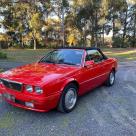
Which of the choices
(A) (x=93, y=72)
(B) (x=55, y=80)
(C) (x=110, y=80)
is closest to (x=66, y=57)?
(A) (x=93, y=72)

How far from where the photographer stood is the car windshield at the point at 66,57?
6.21 metres

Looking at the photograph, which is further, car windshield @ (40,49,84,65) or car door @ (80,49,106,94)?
car windshield @ (40,49,84,65)

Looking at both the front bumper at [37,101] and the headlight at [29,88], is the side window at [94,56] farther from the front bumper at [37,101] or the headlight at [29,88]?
the headlight at [29,88]

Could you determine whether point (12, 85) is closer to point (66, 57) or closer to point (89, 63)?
point (66, 57)

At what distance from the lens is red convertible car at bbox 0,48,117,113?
4777mm

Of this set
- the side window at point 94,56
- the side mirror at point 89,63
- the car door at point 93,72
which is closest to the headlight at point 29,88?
the car door at point 93,72

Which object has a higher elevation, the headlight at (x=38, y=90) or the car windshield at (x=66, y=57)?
the car windshield at (x=66, y=57)

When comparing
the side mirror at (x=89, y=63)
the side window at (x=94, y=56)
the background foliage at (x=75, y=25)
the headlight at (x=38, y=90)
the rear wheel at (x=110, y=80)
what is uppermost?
the background foliage at (x=75, y=25)

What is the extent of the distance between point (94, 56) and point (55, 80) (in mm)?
2381

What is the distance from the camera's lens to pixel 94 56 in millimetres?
6984

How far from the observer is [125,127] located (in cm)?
465

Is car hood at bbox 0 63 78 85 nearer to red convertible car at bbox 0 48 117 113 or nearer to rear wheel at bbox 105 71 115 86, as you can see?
red convertible car at bbox 0 48 117 113

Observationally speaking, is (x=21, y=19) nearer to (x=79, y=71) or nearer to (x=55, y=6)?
(x=55, y=6)

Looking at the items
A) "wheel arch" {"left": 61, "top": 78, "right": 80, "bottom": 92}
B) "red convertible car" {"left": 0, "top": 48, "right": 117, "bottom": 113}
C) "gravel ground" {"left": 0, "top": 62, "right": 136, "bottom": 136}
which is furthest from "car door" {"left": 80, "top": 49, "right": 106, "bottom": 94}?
"gravel ground" {"left": 0, "top": 62, "right": 136, "bottom": 136}
